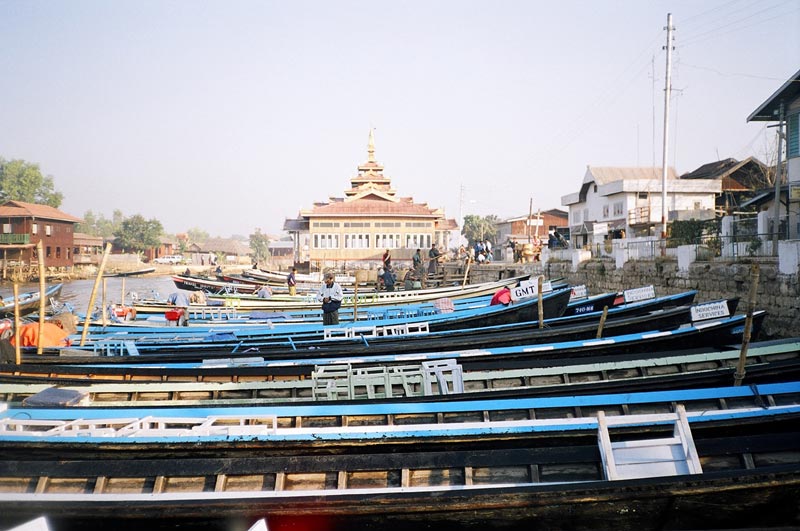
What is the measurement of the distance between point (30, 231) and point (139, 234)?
27.6 meters

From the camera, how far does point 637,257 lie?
60.2 feet

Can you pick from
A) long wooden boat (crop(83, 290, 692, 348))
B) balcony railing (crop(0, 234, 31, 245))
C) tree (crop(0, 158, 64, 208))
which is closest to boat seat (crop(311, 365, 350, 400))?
long wooden boat (crop(83, 290, 692, 348))

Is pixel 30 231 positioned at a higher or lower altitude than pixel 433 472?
higher

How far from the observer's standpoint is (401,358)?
9.25 m

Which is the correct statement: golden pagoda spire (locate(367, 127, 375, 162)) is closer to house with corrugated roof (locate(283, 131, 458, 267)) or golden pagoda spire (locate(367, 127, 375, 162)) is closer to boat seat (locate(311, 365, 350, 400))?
house with corrugated roof (locate(283, 131, 458, 267))

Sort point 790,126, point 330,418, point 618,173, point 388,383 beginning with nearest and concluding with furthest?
point 330,418 → point 388,383 → point 790,126 → point 618,173

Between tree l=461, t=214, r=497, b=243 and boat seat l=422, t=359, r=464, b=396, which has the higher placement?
tree l=461, t=214, r=497, b=243

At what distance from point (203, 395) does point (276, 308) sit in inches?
485

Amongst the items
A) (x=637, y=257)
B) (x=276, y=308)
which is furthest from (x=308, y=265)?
(x=637, y=257)

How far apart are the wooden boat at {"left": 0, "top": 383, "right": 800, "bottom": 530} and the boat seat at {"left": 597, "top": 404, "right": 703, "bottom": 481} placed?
1cm

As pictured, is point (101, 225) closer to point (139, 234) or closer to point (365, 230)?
point (139, 234)

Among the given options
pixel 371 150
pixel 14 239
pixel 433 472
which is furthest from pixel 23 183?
pixel 433 472

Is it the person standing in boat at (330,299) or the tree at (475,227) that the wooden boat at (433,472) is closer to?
the person standing in boat at (330,299)

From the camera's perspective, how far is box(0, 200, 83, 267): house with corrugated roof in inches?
1737
